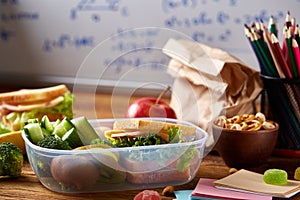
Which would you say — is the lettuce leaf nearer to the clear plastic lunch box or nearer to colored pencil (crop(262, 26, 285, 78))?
the clear plastic lunch box

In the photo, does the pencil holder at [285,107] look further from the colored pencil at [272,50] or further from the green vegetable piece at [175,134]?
the green vegetable piece at [175,134]

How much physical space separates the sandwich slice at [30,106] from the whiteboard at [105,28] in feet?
1.54

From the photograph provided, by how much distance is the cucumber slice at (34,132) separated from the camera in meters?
1.49

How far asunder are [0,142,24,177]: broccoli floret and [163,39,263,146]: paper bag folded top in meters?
0.45

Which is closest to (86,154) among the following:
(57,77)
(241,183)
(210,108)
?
(241,183)

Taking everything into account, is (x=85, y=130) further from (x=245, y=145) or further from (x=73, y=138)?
(x=245, y=145)

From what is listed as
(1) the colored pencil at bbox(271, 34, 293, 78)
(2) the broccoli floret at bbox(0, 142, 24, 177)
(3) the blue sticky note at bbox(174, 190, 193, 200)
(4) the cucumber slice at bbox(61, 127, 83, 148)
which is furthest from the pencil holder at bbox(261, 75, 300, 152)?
(2) the broccoli floret at bbox(0, 142, 24, 177)

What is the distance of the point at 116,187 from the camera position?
1.42 meters

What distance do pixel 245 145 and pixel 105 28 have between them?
4.20 feet

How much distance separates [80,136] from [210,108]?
0.41 meters

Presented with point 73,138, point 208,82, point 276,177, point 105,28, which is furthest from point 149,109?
point 105,28

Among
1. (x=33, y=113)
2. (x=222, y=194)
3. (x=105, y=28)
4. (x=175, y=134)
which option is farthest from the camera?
(x=105, y=28)

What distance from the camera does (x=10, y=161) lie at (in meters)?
1.48

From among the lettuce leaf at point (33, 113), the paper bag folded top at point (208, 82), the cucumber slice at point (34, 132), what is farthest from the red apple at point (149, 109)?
the cucumber slice at point (34, 132)
